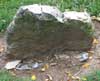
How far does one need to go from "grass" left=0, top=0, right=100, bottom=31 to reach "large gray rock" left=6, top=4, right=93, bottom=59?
1.27 metres

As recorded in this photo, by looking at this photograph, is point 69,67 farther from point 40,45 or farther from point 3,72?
point 3,72

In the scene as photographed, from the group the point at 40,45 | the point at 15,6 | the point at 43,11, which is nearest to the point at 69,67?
the point at 40,45

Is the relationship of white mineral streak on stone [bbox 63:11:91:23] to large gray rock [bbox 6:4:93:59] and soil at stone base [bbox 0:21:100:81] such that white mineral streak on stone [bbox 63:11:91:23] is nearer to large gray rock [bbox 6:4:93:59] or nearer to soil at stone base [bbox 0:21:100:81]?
large gray rock [bbox 6:4:93:59]

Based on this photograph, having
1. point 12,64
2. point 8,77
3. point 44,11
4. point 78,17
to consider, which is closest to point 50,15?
point 44,11

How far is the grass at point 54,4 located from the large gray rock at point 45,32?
127cm

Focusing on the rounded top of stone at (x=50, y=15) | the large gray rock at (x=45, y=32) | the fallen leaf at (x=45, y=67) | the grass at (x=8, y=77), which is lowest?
the grass at (x=8, y=77)

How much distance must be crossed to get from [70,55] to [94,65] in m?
0.46

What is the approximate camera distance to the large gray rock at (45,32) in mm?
5406

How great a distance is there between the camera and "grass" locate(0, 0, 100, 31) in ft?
22.7

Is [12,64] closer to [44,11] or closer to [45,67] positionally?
[45,67]

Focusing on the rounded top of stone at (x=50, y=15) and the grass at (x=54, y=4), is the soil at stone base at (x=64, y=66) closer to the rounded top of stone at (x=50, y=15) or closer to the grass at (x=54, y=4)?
the rounded top of stone at (x=50, y=15)

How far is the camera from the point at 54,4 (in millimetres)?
7324

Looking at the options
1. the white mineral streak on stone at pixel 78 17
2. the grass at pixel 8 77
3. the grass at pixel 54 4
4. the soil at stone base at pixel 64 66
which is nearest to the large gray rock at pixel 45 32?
the white mineral streak on stone at pixel 78 17

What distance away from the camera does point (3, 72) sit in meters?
5.48
